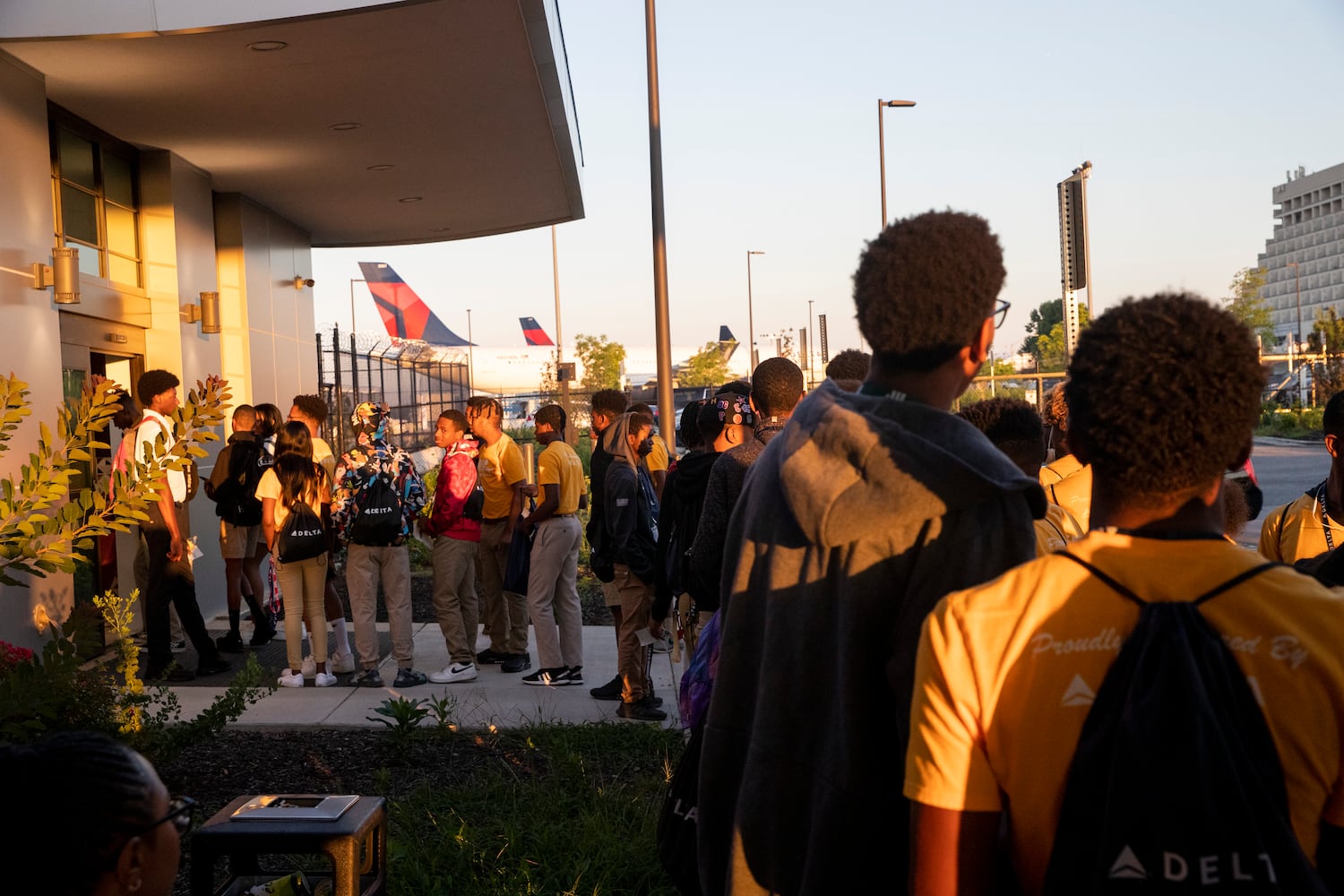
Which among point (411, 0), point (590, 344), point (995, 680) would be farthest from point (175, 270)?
point (590, 344)

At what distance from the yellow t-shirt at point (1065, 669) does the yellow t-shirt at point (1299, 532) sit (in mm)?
2462

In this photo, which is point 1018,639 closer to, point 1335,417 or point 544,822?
point 1335,417

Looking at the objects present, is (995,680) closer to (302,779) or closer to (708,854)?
(708,854)

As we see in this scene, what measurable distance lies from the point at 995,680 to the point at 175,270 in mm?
10905

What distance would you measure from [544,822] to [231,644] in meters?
5.47

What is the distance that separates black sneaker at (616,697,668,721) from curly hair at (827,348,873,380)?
3327 mm

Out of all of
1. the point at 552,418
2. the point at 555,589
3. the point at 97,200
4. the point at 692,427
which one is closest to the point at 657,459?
the point at 552,418

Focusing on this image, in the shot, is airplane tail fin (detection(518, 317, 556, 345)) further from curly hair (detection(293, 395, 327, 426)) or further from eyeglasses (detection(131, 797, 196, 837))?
eyeglasses (detection(131, 797, 196, 837))

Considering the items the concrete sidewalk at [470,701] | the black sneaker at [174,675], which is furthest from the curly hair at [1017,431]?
the black sneaker at [174,675]

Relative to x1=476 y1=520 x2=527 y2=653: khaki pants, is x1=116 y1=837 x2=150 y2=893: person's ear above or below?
above

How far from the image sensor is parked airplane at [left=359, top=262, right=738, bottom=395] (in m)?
76.2

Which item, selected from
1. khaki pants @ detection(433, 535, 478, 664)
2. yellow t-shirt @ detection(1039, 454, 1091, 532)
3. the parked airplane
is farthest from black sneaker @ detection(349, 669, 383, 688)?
the parked airplane

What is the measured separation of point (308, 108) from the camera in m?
10.0

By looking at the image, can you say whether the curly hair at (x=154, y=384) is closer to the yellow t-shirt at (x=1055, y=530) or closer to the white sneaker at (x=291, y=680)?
the white sneaker at (x=291, y=680)
